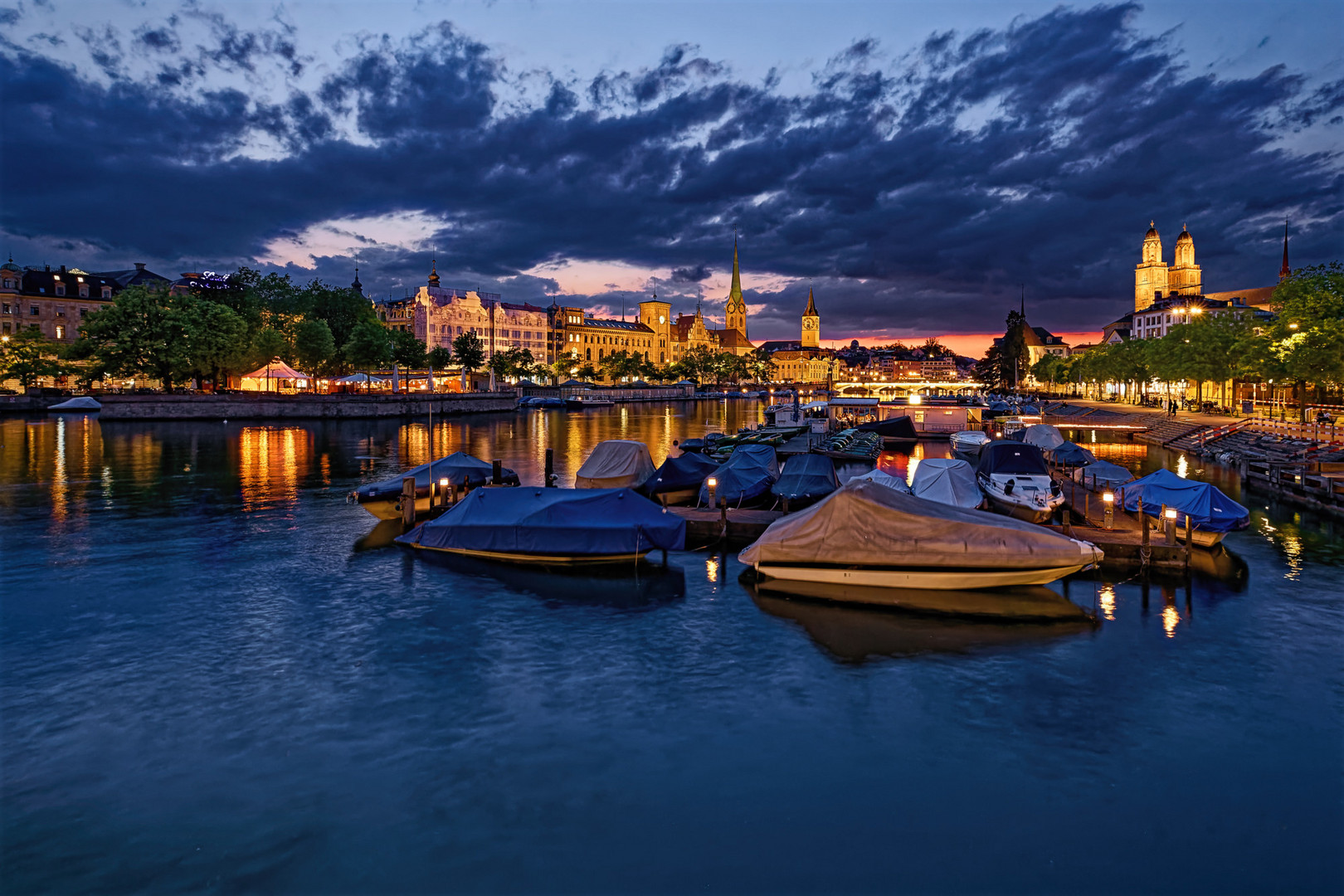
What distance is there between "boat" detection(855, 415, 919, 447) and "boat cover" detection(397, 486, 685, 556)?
5547 cm

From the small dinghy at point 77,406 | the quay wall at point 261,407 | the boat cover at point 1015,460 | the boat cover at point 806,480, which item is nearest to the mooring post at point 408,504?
the boat cover at point 806,480

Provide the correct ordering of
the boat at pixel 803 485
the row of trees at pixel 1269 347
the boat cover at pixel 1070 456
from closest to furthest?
1. the boat at pixel 803 485
2. the boat cover at pixel 1070 456
3. the row of trees at pixel 1269 347

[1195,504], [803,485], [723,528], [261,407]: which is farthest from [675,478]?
[261,407]

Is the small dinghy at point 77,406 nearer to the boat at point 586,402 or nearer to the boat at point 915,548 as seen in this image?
the boat at point 586,402

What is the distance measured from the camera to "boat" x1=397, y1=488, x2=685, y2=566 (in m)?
28.9

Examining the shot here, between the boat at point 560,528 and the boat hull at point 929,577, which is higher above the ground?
the boat at point 560,528

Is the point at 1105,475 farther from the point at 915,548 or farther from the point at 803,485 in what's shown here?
the point at 915,548

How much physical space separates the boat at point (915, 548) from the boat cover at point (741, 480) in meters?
12.0

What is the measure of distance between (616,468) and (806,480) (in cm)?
1043

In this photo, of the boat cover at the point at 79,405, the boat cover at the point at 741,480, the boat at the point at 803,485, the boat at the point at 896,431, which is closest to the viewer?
the boat at the point at 803,485

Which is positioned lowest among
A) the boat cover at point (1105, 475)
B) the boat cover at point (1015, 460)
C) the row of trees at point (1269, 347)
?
the boat cover at point (1105, 475)

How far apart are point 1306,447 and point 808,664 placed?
50738 mm

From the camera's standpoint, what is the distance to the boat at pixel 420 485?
3588 centimetres

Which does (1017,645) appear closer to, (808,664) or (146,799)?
(808,664)
